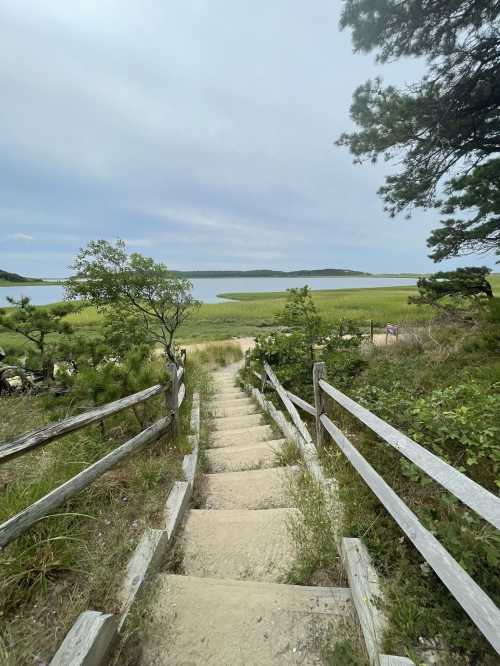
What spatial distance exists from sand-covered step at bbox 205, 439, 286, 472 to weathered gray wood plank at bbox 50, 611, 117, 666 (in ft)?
7.67

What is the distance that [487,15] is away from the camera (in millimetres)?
5938

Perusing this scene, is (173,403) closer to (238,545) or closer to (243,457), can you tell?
(243,457)

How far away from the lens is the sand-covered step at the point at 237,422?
5441 millimetres

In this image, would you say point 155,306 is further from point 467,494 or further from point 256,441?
point 467,494

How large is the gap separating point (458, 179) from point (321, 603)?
9.47m

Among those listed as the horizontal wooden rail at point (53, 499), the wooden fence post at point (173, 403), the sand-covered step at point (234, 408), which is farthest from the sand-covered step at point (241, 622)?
the sand-covered step at point (234, 408)

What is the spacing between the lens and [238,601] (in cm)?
166

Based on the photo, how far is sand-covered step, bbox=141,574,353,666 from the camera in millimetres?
1434

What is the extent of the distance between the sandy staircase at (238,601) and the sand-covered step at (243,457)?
88cm

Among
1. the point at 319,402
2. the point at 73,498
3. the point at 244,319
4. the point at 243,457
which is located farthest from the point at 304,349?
the point at 244,319

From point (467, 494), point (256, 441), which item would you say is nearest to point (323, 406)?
point (256, 441)

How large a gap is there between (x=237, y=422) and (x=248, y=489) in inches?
103

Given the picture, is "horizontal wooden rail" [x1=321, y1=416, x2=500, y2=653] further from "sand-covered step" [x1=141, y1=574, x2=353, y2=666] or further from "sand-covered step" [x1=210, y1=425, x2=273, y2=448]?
"sand-covered step" [x1=210, y1=425, x2=273, y2=448]

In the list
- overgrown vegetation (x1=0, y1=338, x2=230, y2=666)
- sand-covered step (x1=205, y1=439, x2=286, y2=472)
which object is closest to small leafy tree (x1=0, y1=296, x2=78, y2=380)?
overgrown vegetation (x1=0, y1=338, x2=230, y2=666)
